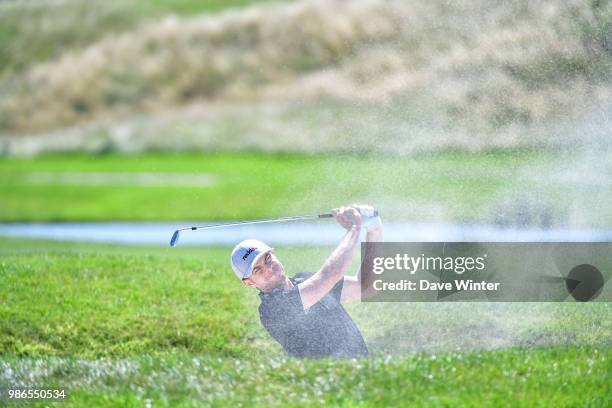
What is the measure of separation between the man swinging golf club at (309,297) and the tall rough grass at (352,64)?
101 inches

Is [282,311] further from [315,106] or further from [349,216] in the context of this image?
[315,106]

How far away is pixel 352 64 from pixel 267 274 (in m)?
10.0

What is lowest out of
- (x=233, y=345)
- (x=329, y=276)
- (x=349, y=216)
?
(x=233, y=345)

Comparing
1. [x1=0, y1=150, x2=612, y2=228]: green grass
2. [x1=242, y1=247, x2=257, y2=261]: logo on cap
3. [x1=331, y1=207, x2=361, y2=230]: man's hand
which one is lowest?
[x1=242, y1=247, x2=257, y2=261]: logo on cap

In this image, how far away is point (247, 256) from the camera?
6258 millimetres

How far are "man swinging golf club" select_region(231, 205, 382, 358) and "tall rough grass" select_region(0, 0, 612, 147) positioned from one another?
8.39ft

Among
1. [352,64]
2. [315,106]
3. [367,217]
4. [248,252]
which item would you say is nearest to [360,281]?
[367,217]

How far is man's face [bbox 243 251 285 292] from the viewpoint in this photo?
6.28m

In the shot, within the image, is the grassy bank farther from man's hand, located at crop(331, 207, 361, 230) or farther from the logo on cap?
man's hand, located at crop(331, 207, 361, 230)

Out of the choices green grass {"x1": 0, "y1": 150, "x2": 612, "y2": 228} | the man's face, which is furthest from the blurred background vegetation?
the man's face

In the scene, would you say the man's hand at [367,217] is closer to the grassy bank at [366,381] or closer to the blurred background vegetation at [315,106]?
the grassy bank at [366,381]

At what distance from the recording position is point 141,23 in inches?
868

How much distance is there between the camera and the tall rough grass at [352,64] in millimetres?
8312

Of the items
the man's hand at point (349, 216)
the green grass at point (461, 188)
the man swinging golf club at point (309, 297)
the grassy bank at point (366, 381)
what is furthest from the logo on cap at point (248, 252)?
the green grass at point (461, 188)
